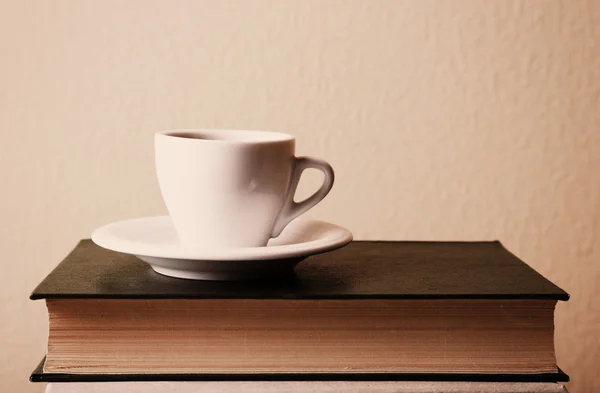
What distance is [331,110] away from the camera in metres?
0.79

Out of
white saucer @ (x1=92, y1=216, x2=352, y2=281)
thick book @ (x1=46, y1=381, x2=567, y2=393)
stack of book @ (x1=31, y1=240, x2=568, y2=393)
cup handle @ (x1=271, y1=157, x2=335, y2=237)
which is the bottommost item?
thick book @ (x1=46, y1=381, x2=567, y2=393)

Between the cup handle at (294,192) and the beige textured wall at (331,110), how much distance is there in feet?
0.69

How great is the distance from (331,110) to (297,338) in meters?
0.34

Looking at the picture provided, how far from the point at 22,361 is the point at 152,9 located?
393mm

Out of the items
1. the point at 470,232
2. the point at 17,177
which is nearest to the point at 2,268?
the point at 17,177

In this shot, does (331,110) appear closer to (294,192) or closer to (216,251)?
(294,192)

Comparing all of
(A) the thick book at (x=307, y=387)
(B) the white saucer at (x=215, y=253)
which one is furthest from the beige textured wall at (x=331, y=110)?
(A) the thick book at (x=307, y=387)

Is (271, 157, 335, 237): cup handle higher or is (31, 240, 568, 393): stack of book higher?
(271, 157, 335, 237): cup handle

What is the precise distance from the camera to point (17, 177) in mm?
777

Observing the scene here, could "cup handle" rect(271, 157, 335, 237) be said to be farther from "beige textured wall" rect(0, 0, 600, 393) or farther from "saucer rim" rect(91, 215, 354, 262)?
"beige textured wall" rect(0, 0, 600, 393)

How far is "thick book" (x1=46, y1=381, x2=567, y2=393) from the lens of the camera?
482mm

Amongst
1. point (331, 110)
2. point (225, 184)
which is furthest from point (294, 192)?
point (331, 110)

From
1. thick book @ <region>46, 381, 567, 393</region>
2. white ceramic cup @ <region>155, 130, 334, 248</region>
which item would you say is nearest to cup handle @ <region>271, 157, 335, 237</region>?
white ceramic cup @ <region>155, 130, 334, 248</region>

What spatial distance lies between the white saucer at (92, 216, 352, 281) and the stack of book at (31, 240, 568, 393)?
1 centimetres
